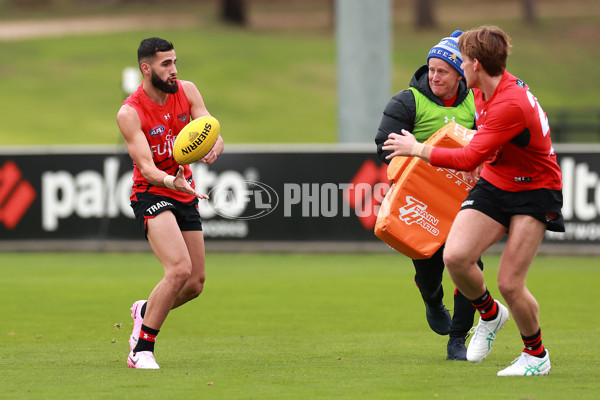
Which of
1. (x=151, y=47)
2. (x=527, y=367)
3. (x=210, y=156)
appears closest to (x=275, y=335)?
(x=210, y=156)

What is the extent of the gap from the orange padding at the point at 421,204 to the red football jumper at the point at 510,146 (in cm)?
73

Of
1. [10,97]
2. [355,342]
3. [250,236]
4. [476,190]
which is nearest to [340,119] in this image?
[250,236]

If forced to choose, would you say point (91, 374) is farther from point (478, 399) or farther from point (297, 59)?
point (297, 59)

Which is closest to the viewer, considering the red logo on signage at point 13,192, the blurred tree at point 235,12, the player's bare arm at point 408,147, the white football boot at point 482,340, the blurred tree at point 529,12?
the player's bare arm at point 408,147

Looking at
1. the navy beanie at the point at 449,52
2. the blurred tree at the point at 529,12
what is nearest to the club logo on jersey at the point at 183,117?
the navy beanie at the point at 449,52

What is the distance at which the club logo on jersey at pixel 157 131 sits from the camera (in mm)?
7910

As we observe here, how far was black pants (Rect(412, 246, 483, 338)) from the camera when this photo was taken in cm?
815

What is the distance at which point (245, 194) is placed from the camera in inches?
673

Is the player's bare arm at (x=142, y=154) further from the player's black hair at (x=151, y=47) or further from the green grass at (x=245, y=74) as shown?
the green grass at (x=245, y=74)

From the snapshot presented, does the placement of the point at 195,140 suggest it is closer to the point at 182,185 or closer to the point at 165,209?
the point at 182,185

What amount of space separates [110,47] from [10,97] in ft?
28.3

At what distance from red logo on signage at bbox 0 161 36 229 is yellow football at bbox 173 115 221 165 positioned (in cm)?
1045

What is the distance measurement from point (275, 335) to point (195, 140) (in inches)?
107

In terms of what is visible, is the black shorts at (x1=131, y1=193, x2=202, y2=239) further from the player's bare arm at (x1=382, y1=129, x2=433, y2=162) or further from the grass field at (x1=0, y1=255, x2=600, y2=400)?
the player's bare arm at (x1=382, y1=129, x2=433, y2=162)
